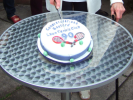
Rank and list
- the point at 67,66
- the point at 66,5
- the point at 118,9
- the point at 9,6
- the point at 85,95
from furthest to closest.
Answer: the point at 9,6
the point at 85,95
the point at 66,5
the point at 118,9
the point at 67,66

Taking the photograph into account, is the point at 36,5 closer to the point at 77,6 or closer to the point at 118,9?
the point at 77,6

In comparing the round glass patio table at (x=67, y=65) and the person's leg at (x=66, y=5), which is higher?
the person's leg at (x=66, y=5)

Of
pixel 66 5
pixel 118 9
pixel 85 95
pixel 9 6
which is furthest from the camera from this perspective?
pixel 9 6

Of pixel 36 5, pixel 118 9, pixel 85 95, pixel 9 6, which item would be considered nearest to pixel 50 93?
pixel 85 95

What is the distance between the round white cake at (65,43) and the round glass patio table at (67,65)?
0.05m

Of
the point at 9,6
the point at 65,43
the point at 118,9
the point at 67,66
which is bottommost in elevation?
the point at 9,6

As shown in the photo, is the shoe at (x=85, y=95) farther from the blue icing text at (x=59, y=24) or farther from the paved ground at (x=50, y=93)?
the blue icing text at (x=59, y=24)

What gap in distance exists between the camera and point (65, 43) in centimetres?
99

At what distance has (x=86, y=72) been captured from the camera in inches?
36.9

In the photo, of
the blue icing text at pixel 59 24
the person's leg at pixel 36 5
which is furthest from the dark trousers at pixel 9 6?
the blue icing text at pixel 59 24

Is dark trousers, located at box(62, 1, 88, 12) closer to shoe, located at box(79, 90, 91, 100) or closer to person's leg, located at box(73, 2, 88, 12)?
person's leg, located at box(73, 2, 88, 12)

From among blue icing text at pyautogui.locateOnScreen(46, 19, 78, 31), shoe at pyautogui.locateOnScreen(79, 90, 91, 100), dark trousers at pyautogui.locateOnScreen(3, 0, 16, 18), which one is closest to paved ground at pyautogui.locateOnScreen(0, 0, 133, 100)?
shoe at pyautogui.locateOnScreen(79, 90, 91, 100)

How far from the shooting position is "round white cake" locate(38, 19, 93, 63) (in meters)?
0.94

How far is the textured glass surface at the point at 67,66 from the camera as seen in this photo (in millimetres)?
873
